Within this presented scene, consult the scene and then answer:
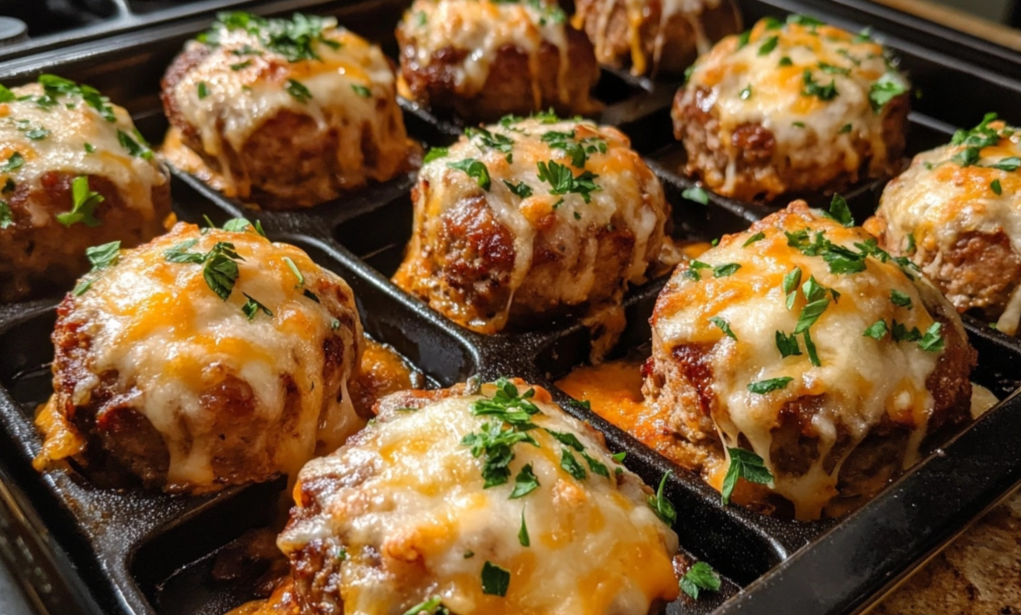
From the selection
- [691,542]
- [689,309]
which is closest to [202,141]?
[689,309]

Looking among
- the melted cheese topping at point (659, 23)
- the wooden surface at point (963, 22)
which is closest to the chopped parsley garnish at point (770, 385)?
the wooden surface at point (963, 22)

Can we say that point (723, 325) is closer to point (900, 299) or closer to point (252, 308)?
point (900, 299)

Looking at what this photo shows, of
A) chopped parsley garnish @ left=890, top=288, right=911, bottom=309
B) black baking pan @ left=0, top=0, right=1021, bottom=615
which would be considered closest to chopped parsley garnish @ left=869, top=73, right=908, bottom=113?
black baking pan @ left=0, top=0, right=1021, bottom=615

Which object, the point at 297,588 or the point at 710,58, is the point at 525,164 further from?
the point at 297,588

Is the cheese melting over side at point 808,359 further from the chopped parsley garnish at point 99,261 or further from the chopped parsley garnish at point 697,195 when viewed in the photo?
the chopped parsley garnish at point 99,261

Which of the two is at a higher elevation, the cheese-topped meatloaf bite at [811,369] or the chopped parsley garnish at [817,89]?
the chopped parsley garnish at [817,89]

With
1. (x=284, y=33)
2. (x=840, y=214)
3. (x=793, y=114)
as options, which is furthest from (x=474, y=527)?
(x=284, y=33)

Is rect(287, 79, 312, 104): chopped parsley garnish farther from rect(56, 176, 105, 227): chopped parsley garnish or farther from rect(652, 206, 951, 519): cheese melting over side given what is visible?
rect(652, 206, 951, 519): cheese melting over side
